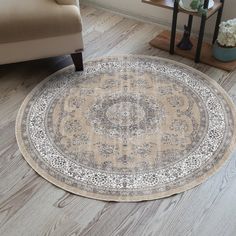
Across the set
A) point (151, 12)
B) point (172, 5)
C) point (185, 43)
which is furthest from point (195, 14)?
point (151, 12)

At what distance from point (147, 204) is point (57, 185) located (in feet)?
1.33

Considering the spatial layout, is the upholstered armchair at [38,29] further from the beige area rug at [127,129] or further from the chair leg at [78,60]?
the beige area rug at [127,129]

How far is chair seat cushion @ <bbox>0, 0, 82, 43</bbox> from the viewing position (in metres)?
1.83

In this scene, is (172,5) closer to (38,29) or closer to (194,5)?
(194,5)

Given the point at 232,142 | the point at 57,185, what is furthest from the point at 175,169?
→ the point at 57,185

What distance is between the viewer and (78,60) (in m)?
2.12

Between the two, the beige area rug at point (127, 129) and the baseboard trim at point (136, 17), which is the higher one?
the baseboard trim at point (136, 17)

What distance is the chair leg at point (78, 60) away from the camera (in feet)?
6.89

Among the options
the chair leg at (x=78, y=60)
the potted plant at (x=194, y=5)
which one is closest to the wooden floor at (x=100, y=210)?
the chair leg at (x=78, y=60)

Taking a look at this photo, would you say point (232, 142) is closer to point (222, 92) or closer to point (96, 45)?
point (222, 92)

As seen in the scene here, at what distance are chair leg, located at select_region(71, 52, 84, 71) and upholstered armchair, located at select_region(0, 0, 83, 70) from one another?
62mm

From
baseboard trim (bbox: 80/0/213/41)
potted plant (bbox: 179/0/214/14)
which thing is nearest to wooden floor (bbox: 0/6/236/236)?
potted plant (bbox: 179/0/214/14)

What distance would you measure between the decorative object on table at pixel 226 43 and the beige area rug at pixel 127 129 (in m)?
0.19

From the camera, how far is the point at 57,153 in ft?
5.46
